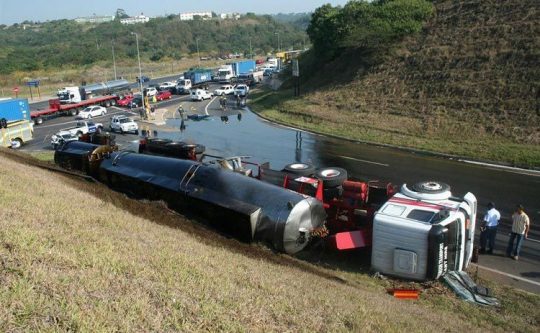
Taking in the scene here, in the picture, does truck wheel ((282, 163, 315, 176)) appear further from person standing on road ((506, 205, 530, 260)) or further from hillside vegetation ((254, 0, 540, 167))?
hillside vegetation ((254, 0, 540, 167))

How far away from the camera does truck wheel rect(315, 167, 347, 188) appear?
14938 millimetres

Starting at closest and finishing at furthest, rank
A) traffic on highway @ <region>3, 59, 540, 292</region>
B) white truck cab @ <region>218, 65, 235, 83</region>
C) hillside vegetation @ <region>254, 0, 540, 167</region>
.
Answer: traffic on highway @ <region>3, 59, 540, 292</region>, hillside vegetation @ <region>254, 0, 540, 167</region>, white truck cab @ <region>218, 65, 235, 83</region>

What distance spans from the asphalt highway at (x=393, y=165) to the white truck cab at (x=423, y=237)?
6.88 ft

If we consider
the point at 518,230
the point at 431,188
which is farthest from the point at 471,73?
the point at 431,188

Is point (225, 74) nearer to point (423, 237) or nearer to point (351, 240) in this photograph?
point (351, 240)

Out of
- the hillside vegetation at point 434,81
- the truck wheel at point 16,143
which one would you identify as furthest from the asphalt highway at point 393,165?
the hillside vegetation at point 434,81

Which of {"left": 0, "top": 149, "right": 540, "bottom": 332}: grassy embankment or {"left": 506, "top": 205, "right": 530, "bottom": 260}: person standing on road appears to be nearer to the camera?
{"left": 0, "top": 149, "right": 540, "bottom": 332}: grassy embankment

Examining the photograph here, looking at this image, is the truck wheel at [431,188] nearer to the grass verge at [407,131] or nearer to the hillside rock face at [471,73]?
the grass verge at [407,131]

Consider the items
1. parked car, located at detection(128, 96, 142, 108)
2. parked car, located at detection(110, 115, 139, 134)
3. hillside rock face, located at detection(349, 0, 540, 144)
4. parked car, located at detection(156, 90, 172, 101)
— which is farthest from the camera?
parked car, located at detection(156, 90, 172, 101)

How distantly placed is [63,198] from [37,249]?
17.5ft

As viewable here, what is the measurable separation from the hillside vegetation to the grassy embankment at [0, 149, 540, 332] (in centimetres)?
1740

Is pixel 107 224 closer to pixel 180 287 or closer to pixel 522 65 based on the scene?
pixel 180 287

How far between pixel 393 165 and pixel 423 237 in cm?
1455

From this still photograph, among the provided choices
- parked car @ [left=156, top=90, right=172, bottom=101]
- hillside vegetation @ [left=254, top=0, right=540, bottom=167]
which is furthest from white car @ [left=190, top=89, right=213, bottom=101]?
hillside vegetation @ [left=254, top=0, right=540, bottom=167]
